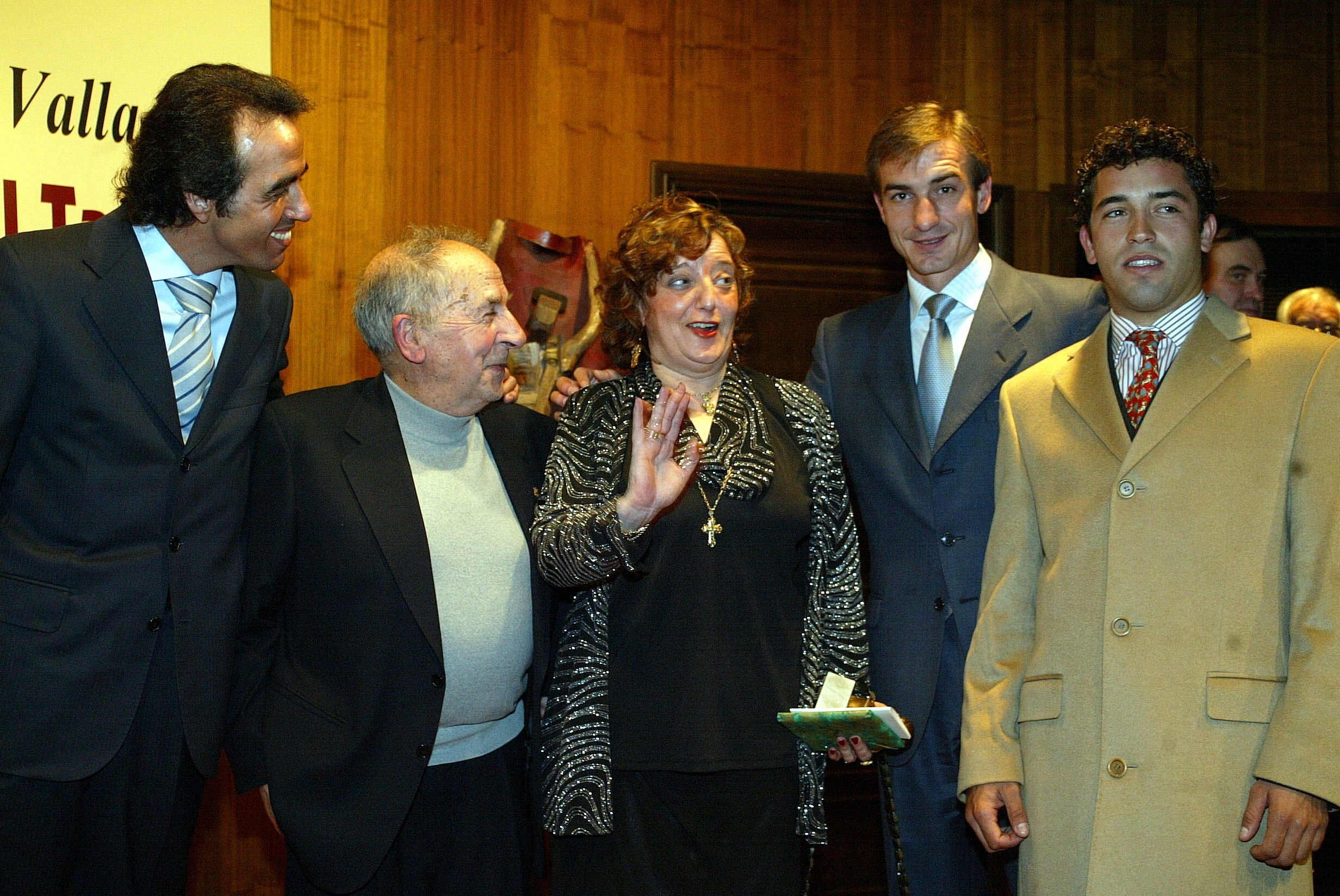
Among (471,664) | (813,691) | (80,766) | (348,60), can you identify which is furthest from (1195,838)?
(348,60)

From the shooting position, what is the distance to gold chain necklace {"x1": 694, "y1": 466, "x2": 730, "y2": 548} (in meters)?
2.53

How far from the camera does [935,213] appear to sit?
2.94 metres

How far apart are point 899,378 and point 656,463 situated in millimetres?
770

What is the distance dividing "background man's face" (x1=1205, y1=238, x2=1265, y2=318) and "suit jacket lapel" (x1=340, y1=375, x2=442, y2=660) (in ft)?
8.69

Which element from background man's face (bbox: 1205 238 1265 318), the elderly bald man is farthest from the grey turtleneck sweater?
background man's face (bbox: 1205 238 1265 318)

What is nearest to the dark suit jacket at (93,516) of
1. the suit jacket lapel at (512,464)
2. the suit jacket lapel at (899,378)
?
the suit jacket lapel at (512,464)

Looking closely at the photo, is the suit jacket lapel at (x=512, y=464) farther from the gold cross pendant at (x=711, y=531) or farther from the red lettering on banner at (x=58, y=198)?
the red lettering on banner at (x=58, y=198)

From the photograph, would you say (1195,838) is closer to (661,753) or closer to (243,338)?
(661,753)

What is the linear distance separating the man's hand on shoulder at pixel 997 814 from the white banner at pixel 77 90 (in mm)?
3036

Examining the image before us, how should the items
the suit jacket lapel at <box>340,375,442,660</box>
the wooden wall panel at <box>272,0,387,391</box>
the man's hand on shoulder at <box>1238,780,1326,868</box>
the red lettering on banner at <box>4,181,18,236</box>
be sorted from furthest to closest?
the wooden wall panel at <box>272,0,387,391</box> < the red lettering on banner at <box>4,181,18,236</box> < the suit jacket lapel at <box>340,375,442,660</box> < the man's hand on shoulder at <box>1238,780,1326,868</box>

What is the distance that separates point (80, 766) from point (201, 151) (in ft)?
4.04

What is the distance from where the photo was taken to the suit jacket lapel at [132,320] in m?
2.33

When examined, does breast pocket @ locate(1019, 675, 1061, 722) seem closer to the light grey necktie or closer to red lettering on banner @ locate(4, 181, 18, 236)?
the light grey necktie

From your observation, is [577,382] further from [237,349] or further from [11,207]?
[11,207]
